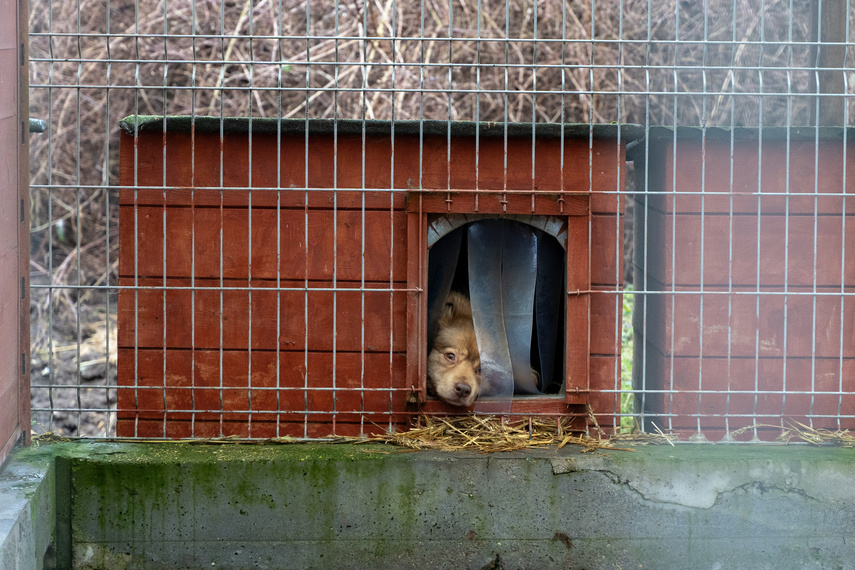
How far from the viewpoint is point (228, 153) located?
388 cm

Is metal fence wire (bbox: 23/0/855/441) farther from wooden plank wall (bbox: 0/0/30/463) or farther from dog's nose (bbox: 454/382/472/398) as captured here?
wooden plank wall (bbox: 0/0/30/463)

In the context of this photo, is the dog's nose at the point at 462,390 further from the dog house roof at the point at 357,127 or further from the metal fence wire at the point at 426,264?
the dog house roof at the point at 357,127

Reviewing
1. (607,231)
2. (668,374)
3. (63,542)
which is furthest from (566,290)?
(63,542)

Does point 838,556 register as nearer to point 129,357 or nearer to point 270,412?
point 270,412

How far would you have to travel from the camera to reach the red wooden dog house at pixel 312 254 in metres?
3.87

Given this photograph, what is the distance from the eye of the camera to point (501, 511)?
370cm

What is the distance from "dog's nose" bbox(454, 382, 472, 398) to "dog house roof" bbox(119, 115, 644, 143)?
3.98 feet

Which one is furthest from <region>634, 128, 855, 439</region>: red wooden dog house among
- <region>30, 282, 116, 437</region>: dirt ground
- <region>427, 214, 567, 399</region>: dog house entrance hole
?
<region>30, 282, 116, 437</region>: dirt ground

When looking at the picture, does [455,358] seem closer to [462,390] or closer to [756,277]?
[462,390]

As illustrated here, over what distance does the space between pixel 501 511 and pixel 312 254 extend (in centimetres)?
148

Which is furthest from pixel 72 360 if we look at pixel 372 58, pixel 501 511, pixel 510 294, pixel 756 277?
pixel 756 277

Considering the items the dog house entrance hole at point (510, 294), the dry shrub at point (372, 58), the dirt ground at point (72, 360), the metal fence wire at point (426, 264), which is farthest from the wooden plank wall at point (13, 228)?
the dry shrub at point (372, 58)

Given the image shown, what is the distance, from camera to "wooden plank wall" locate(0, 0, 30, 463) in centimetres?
327

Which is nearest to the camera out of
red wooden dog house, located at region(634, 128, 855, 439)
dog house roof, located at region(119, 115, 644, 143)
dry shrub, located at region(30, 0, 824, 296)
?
dog house roof, located at region(119, 115, 644, 143)
